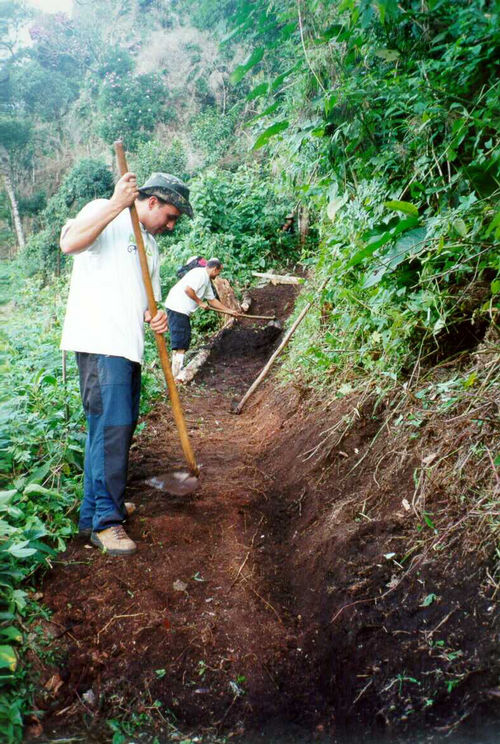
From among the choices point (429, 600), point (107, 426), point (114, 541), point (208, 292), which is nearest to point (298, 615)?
point (429, 600)

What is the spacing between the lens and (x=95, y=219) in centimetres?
256

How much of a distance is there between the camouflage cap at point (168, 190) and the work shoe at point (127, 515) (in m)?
1.80

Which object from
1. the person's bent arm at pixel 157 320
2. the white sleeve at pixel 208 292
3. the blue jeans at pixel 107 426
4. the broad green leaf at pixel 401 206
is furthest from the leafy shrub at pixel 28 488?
the white sleeve at pixel 208 292

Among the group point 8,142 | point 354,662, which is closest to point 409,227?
point 354,662

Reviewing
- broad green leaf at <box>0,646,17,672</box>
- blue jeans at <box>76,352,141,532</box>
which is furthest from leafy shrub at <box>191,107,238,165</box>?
broad green leaf at <box>0,646,17,672</box>

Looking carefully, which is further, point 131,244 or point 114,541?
point 131,244

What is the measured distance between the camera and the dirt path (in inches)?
75.2

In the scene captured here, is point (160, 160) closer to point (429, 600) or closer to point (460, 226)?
point (460, 226)

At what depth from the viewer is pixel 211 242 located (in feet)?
37.6

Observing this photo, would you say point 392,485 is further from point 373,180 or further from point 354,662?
point 373,180

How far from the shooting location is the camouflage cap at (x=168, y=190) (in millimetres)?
2900

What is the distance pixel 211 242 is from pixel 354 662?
10.4 metres

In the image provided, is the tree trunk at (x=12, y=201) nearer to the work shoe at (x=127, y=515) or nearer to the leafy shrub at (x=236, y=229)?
the leafy shrub at (x=236, y=229)

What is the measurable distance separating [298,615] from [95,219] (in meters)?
2.18
